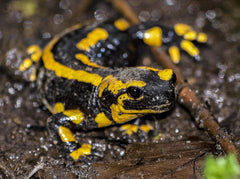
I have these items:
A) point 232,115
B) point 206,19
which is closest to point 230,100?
point 232,115

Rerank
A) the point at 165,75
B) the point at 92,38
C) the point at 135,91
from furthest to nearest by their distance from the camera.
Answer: the point at 92,38 < the point at 165,75 < the point at 135,91

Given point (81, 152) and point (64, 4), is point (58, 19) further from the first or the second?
point (81, 152)

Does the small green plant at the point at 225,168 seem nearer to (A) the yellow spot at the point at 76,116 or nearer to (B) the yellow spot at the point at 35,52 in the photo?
(A) the yellow spot at the point at 76,116

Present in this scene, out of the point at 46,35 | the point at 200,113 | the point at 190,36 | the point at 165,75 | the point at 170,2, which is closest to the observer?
the point at 165,75

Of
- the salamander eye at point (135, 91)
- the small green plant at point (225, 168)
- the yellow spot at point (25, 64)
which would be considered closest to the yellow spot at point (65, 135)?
the salamander eye at point (135, 91)

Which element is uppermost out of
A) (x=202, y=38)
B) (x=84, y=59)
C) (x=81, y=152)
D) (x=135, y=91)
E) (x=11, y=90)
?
(x=135, y=91)

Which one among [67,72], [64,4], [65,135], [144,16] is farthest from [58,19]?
[65,135]
